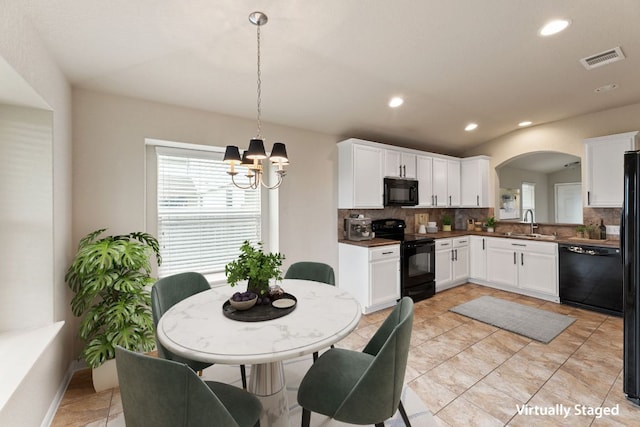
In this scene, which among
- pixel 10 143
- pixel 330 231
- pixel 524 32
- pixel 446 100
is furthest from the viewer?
pixel 330 231

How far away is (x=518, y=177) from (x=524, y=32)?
3798 millimetres

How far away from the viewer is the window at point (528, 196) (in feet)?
16.8

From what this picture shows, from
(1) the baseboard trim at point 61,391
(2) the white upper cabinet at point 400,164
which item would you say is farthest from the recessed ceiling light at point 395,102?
(1) the baseboard trim at point 61,391

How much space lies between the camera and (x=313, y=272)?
100 inches

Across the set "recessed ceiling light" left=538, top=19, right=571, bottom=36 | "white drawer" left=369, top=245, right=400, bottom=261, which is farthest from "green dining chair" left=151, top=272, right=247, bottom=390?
"recessed ceiling light" left=538, top=19, right=571, bottom=36

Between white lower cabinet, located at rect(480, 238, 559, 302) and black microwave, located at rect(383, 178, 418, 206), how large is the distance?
160cm

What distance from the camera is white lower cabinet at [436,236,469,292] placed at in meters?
4.43

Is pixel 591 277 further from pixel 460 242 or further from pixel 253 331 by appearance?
pixel 253 331

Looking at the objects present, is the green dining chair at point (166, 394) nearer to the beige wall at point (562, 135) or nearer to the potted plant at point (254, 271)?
the potted plant at point (254, 271)

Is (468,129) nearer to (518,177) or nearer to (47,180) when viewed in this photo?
(518,177)

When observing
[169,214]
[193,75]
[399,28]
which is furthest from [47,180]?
[399,28]

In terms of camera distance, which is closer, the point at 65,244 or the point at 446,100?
the point at 65,244

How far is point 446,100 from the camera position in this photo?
11.0 feet

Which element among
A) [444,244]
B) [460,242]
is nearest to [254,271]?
[444,244]
